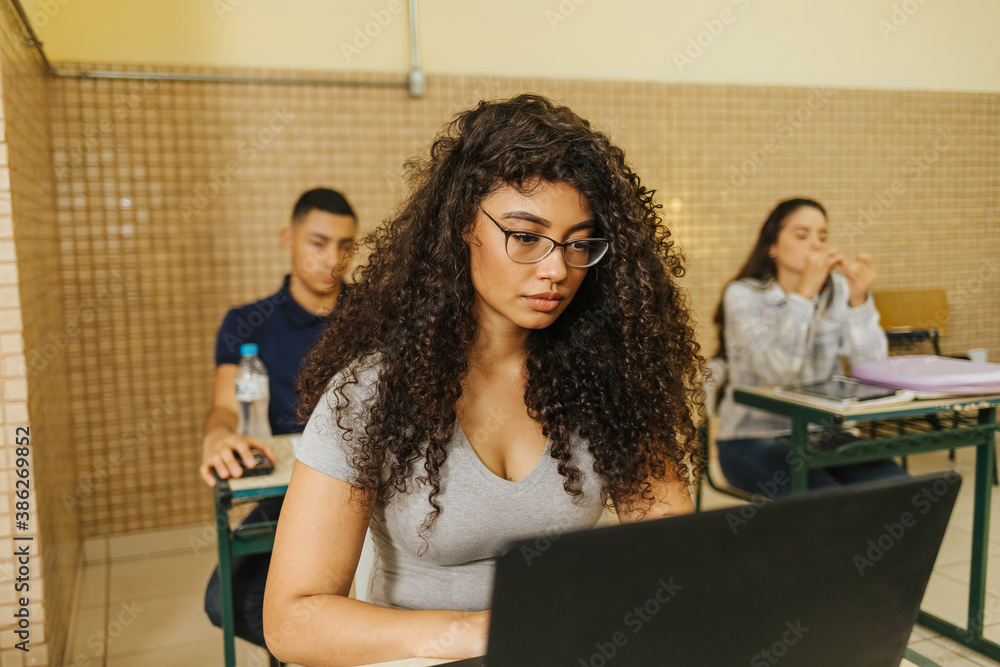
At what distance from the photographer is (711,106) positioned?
3689mm

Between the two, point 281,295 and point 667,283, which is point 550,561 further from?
point 281,295

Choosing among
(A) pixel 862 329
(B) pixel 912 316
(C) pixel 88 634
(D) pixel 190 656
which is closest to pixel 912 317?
(B) pixel 912 316

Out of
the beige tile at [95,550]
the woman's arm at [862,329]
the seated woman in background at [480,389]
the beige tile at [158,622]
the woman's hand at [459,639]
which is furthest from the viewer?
the beige tile at [95,550]

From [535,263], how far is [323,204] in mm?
1414

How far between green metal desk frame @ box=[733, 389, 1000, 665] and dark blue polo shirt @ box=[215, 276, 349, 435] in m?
1.39

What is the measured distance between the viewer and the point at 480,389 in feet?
3.89

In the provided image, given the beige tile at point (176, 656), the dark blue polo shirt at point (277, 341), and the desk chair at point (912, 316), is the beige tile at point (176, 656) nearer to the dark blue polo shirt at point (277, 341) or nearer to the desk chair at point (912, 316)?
the dark blue polo shirt at point (277, 341)

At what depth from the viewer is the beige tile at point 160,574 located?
2736 mm

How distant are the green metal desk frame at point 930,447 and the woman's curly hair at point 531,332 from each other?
3.19ft

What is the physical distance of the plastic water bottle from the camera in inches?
Result: 73.4

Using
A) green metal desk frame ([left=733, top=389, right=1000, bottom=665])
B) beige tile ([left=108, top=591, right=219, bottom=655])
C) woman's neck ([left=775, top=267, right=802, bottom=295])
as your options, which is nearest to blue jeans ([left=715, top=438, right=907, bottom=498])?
green metal desk frame ([left=733, top=389, right=1000, bottom=665])

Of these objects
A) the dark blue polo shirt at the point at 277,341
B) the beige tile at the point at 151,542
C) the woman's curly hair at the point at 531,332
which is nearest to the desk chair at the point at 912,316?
the dark blue polo shirt at the point at 277,341

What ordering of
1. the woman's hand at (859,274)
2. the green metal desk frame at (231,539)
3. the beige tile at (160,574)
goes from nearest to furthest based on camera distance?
1. the green metal desk frame at (231,539)
2. the woman's hand at (859,274)
3. the beige tile at (160,574)

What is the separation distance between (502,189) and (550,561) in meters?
0.66
